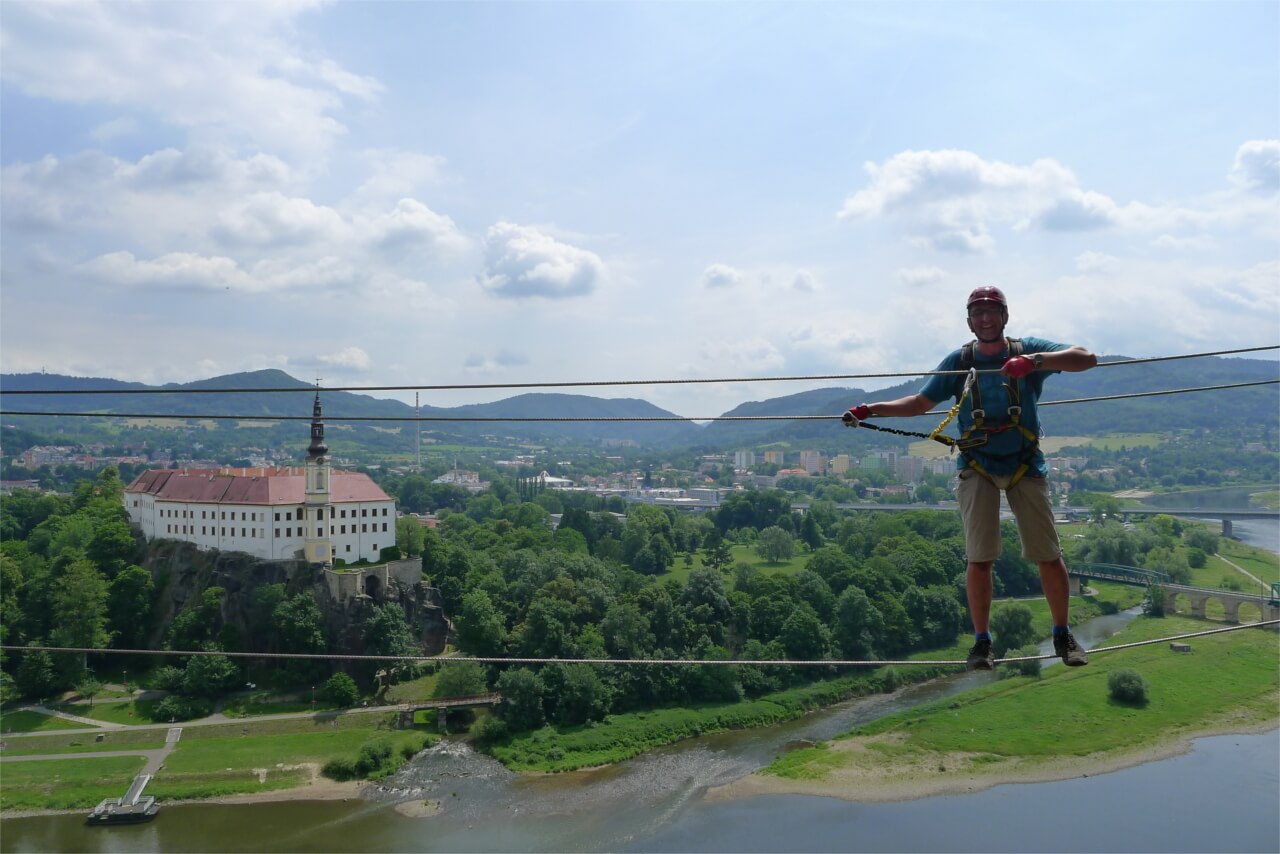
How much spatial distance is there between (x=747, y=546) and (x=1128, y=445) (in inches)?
3458

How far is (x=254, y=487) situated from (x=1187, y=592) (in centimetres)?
3850

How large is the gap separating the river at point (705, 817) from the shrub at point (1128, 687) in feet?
7.57

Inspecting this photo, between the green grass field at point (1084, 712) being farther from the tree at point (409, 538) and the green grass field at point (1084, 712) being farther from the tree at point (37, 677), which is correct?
the tree at point (37, 677)

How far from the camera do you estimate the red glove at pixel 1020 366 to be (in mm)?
4520

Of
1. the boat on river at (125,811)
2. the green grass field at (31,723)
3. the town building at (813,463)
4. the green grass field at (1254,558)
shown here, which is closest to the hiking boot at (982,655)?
the boat on river at (125,811)

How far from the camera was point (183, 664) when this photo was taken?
3033cm

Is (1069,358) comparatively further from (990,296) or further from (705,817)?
(705,817)

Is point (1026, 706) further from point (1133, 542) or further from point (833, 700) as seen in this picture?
point (1133, 542)

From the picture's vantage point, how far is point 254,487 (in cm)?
3456

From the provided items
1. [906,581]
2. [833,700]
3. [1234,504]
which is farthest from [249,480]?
[1234,504]

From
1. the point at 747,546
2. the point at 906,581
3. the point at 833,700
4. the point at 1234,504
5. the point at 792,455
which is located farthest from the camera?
the point at 792,455

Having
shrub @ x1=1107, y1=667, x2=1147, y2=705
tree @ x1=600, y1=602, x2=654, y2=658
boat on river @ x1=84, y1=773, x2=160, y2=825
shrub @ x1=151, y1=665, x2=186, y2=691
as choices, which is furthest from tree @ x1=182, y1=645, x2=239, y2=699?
shrub @ x1=1107, y1=667, x2=1147, y2=705

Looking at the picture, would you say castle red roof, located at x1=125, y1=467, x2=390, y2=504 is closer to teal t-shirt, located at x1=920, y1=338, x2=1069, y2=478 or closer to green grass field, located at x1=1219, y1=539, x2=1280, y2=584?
teal t-shirt, located at x1=920, y1=338, x2=1069, y2=478

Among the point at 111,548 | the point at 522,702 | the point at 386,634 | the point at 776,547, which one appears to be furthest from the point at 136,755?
the point at 776,547
